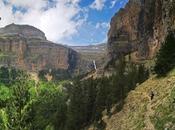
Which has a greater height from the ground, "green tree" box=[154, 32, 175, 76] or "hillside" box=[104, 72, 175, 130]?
"green tree" box=[154, 32, 175, 76]

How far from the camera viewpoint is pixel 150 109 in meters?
65.9

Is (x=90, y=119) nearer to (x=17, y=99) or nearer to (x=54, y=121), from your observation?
(x=54, y=121)

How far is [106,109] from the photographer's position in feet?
363

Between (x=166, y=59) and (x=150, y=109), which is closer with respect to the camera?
(x=150, y=109)

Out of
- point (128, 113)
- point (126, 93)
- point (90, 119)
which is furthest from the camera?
point (90, 119)

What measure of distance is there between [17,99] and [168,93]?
24.3m

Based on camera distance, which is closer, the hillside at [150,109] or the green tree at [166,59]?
the hillside at [150,109]

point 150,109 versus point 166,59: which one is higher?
point 166,59

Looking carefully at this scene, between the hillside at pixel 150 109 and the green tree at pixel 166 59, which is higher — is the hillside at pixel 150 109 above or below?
below

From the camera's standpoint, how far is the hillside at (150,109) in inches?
2199

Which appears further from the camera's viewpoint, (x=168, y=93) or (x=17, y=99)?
(x=168, y=93)

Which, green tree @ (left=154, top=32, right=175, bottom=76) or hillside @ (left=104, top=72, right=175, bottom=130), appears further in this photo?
green tree @ (left=154, top=32, right=175, bottom=76)

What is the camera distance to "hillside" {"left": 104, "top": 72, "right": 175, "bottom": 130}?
55844 mm

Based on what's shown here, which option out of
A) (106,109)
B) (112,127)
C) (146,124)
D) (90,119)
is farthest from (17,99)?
(90,119)
